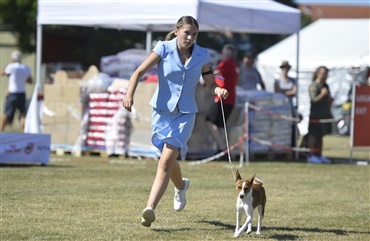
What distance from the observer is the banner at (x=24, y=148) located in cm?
1415

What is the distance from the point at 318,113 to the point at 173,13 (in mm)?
3638

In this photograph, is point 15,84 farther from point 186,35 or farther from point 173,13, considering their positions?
point 186,35

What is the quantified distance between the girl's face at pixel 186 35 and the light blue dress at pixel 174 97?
9 centimetres

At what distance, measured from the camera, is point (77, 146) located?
17.5m

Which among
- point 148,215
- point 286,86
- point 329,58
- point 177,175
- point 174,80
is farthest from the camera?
point 329,58

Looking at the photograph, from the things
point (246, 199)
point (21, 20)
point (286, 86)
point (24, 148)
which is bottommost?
point (24, 148)

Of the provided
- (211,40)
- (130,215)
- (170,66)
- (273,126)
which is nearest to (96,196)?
(130,215)

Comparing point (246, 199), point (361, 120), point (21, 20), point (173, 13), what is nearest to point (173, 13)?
point (173, 13)

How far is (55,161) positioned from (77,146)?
1.73 metres

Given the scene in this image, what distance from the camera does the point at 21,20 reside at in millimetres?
40281

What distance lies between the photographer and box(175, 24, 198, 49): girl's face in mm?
7770

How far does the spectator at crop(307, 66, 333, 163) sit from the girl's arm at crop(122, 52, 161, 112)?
9.51m

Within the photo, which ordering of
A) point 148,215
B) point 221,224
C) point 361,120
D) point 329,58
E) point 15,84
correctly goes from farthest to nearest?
point 329,58, point 15,84, point 361,120, point 221,224, point 148,215

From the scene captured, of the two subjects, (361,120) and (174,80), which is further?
(361,120)
